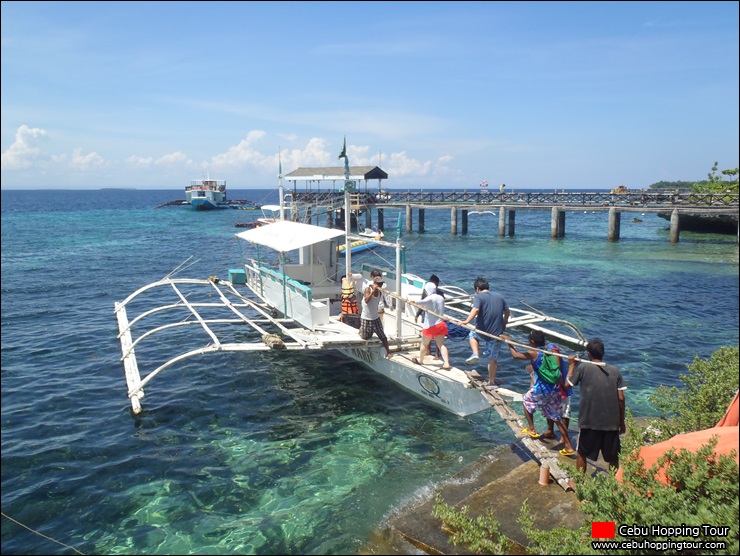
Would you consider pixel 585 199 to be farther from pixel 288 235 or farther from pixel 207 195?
pixel 207 195

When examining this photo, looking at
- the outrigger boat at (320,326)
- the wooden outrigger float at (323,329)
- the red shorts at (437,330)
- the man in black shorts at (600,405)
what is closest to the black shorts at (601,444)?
the man in black shorts at (600,405)

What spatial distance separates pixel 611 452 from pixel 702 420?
2.00 m

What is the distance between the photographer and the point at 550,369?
322 inches

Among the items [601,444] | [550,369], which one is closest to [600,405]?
[601,444]

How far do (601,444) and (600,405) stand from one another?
0.66m

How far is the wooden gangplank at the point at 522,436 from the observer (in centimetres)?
749

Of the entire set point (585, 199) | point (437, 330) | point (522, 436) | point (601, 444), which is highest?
point (585, 199)

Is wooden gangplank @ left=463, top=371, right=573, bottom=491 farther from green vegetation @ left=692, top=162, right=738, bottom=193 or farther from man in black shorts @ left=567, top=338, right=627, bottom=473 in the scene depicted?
green vegetation @ left=692, top=162, right=738, bottom=193

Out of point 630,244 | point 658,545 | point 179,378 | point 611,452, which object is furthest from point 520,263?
point 658,545

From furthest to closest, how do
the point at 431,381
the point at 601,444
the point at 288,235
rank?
the point at 288,235
the point at 431,381
the point at 601,444

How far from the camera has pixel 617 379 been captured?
6816 millimetres

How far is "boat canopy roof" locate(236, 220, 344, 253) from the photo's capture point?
13.6m

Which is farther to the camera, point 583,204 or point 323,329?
point 583,204

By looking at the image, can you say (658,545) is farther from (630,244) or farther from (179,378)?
(630,244)
